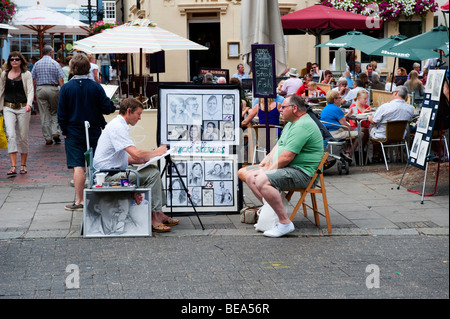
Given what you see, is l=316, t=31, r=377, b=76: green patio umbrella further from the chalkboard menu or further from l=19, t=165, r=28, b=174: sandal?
the chalkboard menu

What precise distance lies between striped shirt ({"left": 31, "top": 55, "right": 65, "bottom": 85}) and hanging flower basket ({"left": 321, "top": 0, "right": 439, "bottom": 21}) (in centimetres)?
1615

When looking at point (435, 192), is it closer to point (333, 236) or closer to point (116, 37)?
point (333, 236)

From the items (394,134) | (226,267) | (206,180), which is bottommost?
(226,267)

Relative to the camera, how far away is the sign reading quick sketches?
8773mm

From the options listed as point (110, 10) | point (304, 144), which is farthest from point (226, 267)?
point (110, 10)

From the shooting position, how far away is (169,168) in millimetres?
8453

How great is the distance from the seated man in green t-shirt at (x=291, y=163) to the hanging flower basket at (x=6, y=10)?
676 inches

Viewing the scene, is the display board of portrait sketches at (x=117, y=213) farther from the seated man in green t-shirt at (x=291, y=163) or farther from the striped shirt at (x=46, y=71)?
the striped shirt at (x=46, y=71)

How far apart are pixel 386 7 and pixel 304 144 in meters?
22.8

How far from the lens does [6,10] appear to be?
2330 centimetres

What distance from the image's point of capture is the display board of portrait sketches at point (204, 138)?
8.78 metres

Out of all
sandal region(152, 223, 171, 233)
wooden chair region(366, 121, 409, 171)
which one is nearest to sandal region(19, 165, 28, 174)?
sandal region(152, 223, 171, 233)

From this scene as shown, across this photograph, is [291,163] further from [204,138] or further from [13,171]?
[13,171]

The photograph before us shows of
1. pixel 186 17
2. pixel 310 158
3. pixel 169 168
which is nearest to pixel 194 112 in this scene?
pixel 169 168
